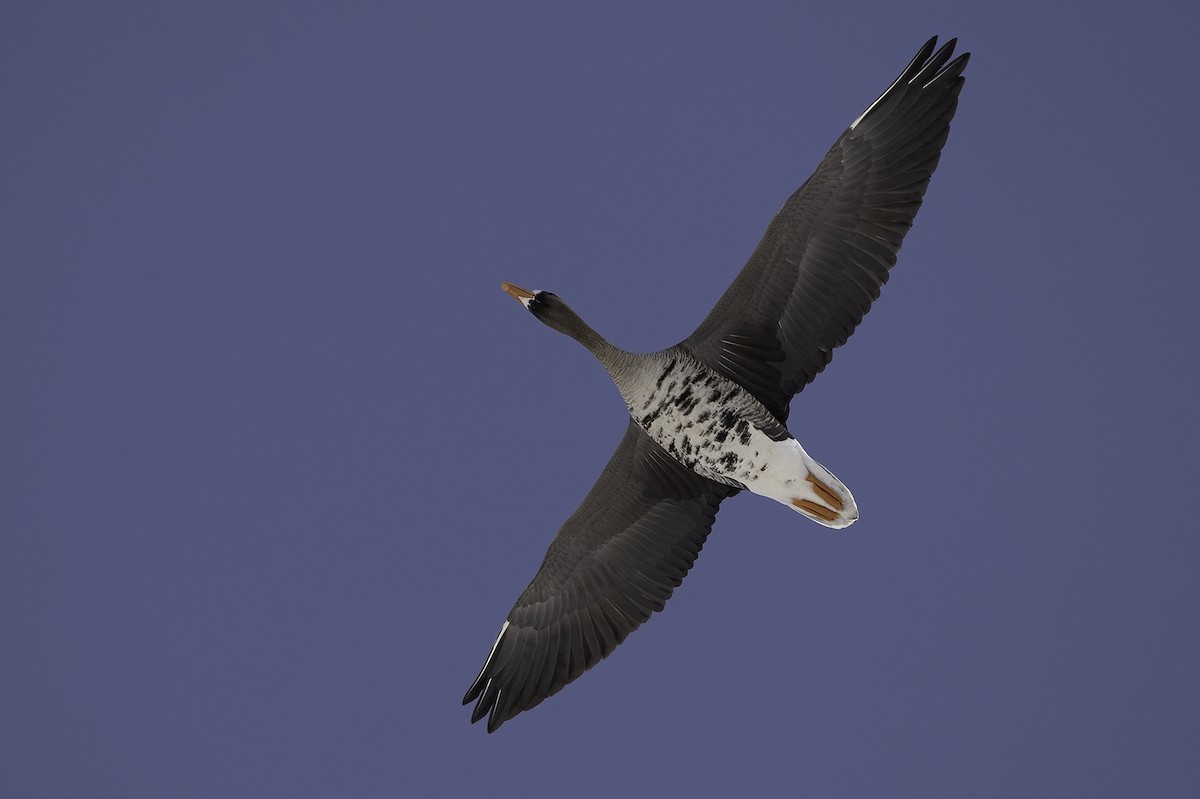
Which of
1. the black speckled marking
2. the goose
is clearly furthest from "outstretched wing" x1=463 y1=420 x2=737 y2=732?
the black speckled marking

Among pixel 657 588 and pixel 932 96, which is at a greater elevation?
pixel 932 96

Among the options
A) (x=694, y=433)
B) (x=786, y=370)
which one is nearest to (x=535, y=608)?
(x=694, y=433)

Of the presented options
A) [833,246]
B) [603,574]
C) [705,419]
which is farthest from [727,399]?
[603,574]

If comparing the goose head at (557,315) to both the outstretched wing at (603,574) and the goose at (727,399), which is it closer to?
the goose at (727,399)

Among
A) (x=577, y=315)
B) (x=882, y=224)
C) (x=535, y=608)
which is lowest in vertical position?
(x=535, y=608)

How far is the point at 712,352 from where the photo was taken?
28.5 feet

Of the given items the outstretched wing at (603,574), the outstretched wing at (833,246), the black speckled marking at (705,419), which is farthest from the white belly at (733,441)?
the outstretched wing at (603,574)

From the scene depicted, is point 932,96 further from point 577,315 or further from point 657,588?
point 657,588

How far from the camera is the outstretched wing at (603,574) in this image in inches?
348

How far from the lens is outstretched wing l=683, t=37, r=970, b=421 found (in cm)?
828

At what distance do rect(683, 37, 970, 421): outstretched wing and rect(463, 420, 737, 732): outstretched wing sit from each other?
94cm

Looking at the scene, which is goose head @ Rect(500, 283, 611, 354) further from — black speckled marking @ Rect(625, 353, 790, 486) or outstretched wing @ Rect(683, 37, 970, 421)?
outstretched wing @ Rect(683, 37, 970, 421)

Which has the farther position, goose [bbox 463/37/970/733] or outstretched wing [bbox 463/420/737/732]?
outstretched wing [bbox 463/420/737/732]

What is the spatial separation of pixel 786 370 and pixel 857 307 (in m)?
0.63
